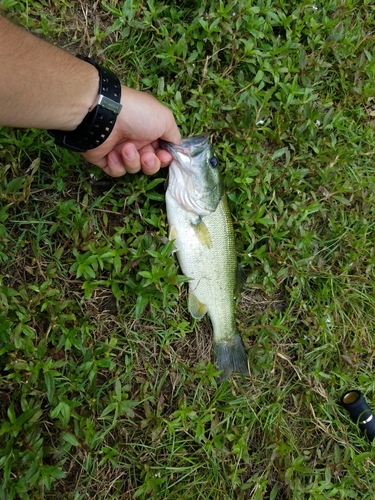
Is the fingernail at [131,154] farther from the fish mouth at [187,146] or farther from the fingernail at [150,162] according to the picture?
the fish mouth at [187,146]

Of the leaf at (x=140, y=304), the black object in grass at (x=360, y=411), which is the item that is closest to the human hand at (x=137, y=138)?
the leaf at (x=140, y=304)

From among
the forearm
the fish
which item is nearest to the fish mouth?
the fish

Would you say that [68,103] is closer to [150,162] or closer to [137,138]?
[137,138]

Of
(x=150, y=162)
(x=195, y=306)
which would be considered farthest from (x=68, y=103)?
(x=195, y=306)

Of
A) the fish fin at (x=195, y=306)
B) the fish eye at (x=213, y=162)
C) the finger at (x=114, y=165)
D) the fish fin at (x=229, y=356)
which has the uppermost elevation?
the fish eye at (x=213, y=162)

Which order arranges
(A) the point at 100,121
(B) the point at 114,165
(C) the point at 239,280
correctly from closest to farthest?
(A) the point at 100,121, (B) the point at 114,165, (C) the point at 239,280

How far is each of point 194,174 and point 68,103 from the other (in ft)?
3.11

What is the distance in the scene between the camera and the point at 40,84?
2.25 m

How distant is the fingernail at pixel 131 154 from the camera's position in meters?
2.83

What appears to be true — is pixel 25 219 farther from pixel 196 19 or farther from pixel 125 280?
pixel 196 19

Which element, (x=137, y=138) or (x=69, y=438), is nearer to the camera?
(x=69, y=438)

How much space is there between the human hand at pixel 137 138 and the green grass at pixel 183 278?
17 centimetres

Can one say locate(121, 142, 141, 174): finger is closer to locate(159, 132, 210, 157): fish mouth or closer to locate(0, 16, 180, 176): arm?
locate(0, 16, 180, 176): arm

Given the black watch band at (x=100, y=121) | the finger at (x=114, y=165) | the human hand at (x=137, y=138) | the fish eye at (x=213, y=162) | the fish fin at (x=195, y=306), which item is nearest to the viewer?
the black watch band at (x=100, y=121)
